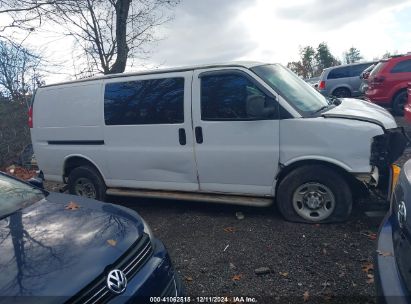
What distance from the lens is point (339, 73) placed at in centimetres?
1489

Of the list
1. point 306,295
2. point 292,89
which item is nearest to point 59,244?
point 306,295

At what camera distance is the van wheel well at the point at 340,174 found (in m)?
4.07

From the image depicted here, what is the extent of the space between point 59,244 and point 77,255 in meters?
0.20

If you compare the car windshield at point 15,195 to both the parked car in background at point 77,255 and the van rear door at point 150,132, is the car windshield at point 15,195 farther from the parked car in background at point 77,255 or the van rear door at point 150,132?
the van rear door at point 150,132

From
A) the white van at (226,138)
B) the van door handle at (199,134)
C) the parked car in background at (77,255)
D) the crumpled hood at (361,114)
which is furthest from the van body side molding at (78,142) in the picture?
the crumpled hood at (361,114)

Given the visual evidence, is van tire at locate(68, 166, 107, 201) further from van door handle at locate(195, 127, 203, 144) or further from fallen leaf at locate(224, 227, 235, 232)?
fallen leaf at locate(224, 227, 235, 232)

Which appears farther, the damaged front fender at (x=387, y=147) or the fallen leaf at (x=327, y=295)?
the damaged front fender at (x=387, y=147)

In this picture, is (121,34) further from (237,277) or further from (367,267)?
(367,267)

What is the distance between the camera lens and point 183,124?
15.2ft

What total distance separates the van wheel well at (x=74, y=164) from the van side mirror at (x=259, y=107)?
2.80 meters

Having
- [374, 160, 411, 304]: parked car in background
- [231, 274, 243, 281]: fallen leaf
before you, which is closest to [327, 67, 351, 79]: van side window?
[231, 274, 243, 281]: fallen leaf

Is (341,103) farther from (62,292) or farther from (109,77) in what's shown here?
(62,292)

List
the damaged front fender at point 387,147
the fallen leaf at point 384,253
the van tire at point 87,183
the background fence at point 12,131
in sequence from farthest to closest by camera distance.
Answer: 1. the background fence at point 12,131
2. the van tire at point 87,183
3. the damaged front fender at point 387,147
4. the fallen leaf at point 384,253

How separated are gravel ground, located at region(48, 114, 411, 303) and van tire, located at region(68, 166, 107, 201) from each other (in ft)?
3.63
